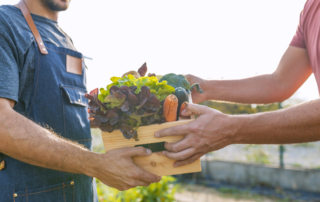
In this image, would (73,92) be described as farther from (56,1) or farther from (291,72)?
(291,72)

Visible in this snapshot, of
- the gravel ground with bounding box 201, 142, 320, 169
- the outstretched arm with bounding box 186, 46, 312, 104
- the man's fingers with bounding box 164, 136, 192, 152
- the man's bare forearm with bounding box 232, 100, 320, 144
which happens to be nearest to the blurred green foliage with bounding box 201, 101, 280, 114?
the gravel ground with bounding box 201, 142, 320, 169

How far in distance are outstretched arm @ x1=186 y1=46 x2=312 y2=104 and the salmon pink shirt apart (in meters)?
0.38

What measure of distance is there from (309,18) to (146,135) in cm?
192

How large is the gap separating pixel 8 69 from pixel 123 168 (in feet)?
3.18

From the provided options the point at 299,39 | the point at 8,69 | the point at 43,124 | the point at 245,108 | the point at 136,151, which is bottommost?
the point at 245,108

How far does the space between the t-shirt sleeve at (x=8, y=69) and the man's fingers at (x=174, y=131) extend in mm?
950

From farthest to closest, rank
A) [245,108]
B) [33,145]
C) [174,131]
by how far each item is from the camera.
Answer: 1. [245,108]
2. [174,131]
3. [33,145]

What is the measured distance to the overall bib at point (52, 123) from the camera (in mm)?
1573

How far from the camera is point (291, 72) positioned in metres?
2.66

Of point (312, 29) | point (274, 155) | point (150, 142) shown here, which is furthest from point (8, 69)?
point (274, 155)

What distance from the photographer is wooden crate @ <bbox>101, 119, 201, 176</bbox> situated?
5.16 ft

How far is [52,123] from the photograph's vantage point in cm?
175

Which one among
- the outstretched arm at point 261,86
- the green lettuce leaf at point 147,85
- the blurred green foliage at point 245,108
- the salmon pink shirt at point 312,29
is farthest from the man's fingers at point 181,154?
the blurred green foliage at point 245,108

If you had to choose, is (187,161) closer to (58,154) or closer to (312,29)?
(58,154)
